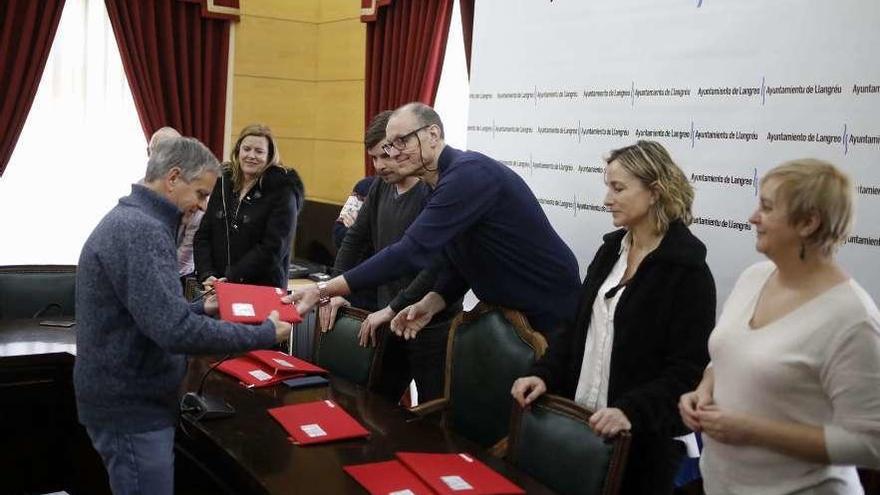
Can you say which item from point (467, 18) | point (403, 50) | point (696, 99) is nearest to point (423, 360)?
point (696, 99)

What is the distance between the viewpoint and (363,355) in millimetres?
3014

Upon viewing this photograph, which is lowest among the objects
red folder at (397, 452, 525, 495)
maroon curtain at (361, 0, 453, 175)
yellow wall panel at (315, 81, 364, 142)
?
red folder at (397, 452, 525, 495)

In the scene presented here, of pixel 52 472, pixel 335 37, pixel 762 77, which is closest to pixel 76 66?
pixel 335 37

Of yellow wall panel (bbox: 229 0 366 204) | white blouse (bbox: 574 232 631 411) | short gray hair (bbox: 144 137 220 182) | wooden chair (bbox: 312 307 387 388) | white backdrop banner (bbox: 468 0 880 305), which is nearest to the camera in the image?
short gray hair (bbox: 144 137 220 182)

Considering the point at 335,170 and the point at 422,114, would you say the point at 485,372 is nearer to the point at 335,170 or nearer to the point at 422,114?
the point at 422,114

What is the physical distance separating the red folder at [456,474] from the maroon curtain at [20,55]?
4446mm

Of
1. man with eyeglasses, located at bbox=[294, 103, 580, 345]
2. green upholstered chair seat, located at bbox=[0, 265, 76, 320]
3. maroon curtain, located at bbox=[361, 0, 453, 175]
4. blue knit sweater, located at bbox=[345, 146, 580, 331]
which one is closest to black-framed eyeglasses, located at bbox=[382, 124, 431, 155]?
man with eyeglasses, located at bbox=[294, 103, 580, 345]

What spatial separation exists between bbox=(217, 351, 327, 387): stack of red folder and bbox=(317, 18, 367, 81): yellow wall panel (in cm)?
347

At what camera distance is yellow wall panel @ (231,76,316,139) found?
625 cm

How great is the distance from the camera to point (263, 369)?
108 inches

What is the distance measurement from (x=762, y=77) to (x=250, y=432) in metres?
1.92

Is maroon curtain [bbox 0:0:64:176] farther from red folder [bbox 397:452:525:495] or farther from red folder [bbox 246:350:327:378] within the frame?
red folder [bbox 397:452:525:495]

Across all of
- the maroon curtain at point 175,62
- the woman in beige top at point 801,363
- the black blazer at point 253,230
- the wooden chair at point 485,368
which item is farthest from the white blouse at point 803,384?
the maroon curtain at point 175,62

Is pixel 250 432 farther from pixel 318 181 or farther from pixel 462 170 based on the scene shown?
pixel 318 181
